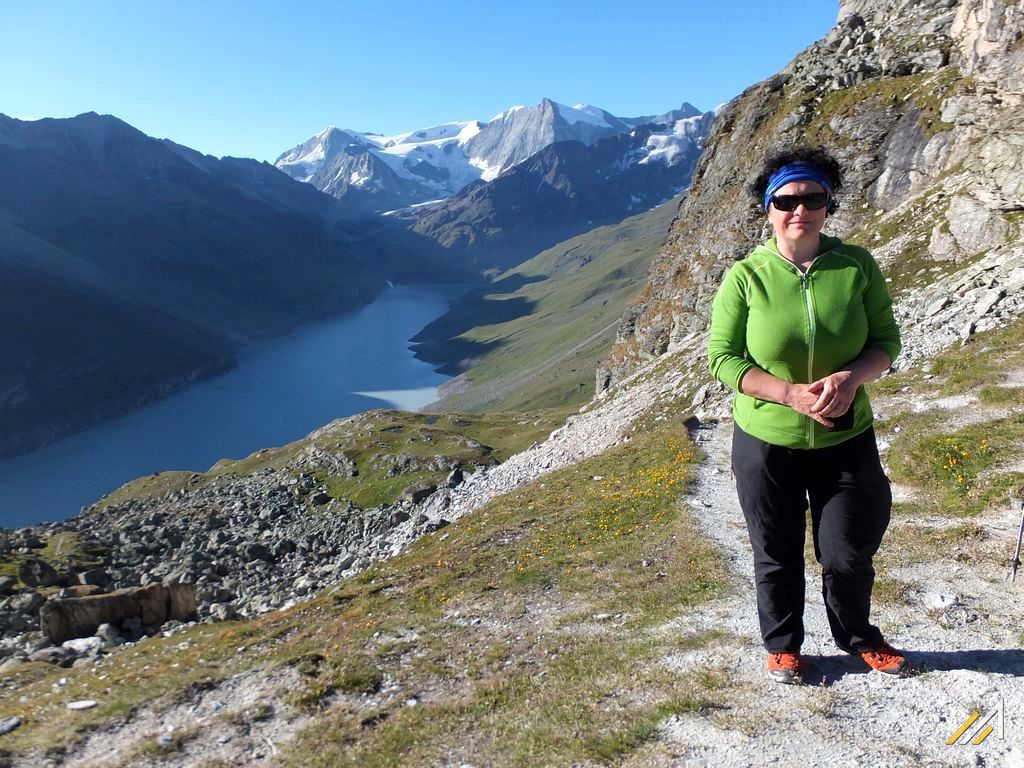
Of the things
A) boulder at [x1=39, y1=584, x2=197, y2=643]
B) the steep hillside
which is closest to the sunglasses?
the steep hillside

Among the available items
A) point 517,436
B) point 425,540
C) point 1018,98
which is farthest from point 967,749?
point 517,436

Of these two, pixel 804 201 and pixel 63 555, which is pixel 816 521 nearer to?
pixel 804 201

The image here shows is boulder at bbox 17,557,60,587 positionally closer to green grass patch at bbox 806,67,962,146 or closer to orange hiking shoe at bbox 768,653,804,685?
orange hiking shoe at bbox 768,653,804,685

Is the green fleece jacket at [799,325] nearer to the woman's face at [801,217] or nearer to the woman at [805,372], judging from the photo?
the woman at [805,372]

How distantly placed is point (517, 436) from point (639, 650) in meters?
79.3

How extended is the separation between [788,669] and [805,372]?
344 cm

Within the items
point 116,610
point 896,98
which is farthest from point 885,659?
point 896,98

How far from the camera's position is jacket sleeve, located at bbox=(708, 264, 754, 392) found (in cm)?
598

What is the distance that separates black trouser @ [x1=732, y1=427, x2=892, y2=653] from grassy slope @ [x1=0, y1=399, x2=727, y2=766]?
1468 mm

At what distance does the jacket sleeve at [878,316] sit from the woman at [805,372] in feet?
0.03

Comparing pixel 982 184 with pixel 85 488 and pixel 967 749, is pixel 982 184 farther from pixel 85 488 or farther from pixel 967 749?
pixel 85 488

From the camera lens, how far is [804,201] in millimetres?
5812

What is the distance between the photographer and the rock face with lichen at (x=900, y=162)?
30219 millimetres

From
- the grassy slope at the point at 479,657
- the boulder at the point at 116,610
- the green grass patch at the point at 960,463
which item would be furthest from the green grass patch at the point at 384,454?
the green grass patch at the point at 960,463
